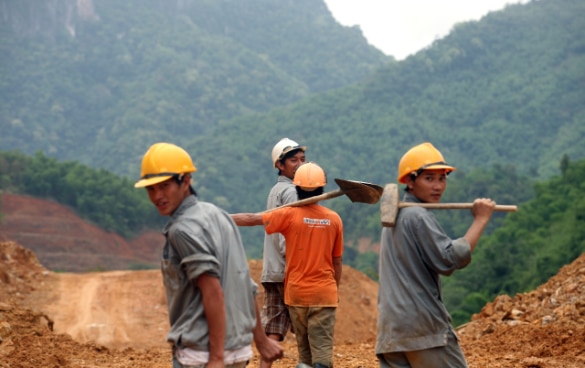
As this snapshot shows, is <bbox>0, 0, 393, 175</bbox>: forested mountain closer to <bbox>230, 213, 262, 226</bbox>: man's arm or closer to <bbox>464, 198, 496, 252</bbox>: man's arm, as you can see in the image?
<bbox>230, 213, 262, 226</bbox>: man's arm

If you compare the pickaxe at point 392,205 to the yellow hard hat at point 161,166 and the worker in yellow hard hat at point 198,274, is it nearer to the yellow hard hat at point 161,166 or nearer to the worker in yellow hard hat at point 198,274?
the worker in yellow hard hat at point 198,274

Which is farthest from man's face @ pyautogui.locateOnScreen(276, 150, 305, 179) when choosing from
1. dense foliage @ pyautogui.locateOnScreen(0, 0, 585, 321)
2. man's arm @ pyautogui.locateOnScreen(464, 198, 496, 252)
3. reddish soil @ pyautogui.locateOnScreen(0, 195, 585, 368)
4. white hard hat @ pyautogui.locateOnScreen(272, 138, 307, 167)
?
dense foliage @ pyautogui.locateOnScreen(0, 0, 585, 321)

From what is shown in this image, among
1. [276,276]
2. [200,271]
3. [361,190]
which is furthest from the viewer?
[276,276]

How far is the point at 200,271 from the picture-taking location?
14.7 feet

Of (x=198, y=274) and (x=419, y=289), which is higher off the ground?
(x=198, y=274)

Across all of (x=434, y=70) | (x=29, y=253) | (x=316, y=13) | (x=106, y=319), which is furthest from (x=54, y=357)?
(x=316, y=13)

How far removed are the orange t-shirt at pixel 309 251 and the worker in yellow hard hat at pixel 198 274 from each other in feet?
6.90

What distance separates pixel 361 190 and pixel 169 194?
7.98 ft

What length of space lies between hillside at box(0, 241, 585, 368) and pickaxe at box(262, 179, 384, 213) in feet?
8.49

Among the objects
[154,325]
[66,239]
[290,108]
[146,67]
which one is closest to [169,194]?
[154,325]

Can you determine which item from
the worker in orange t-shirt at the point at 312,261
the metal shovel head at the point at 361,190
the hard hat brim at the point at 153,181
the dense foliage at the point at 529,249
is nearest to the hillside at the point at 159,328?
the worker in orange t-shirt at the point at 312,261

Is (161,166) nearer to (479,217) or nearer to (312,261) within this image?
(479,217)

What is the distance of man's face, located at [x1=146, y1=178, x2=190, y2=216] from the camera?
15.5 ft

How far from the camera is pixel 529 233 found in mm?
35719
